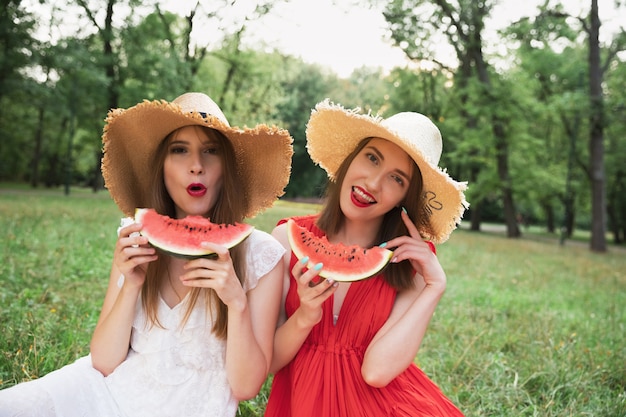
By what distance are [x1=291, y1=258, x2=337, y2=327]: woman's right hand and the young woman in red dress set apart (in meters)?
0.01

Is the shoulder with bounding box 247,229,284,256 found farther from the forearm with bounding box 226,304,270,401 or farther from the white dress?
the forearm with bounding box 226,304,270,401

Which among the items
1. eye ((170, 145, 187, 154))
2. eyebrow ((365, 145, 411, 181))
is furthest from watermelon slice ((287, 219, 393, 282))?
eye ((170, 145, 187, 154))

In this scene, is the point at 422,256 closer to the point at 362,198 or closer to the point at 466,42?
the point at 362,198

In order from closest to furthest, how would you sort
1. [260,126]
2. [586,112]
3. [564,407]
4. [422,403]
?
[260,126] < [422,403] < [564,407] < [586,112]

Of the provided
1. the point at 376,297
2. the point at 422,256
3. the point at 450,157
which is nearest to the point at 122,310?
A: the point at 376,297

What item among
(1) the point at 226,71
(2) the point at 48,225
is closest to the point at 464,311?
(2) the point at 48,225

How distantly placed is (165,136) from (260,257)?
67 cm

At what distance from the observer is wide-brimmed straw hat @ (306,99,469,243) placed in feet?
6.32

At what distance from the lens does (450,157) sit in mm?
21281

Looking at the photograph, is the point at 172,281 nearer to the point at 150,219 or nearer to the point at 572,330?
the point at 150,219

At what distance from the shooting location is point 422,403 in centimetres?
195

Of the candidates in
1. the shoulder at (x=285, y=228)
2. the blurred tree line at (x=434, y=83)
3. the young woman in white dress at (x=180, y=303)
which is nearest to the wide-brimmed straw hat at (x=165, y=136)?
the young woman in white dress at (x=180, y=303)

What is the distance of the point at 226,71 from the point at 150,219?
26.8 meters

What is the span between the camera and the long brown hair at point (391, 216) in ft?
6.72
